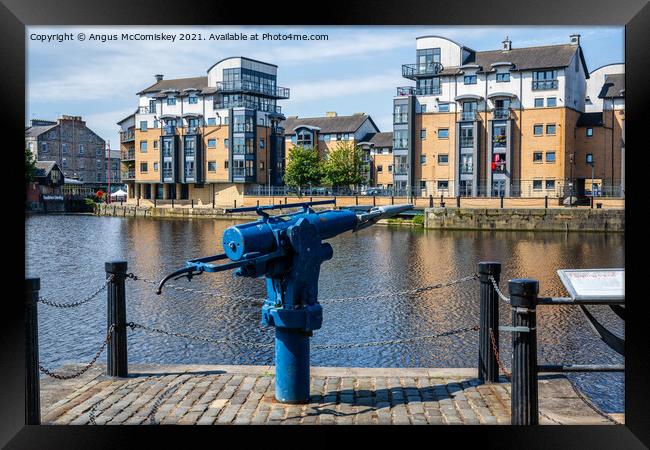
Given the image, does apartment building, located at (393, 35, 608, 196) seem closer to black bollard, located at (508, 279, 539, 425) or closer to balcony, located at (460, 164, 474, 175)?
balcony, located at (460, 164, 474, 175)

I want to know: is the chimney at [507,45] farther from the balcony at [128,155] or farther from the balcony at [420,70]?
the balcony at [128,155]

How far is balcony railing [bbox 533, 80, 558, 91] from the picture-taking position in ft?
180

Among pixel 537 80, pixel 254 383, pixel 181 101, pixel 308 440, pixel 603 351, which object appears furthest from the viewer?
pixel 181 101

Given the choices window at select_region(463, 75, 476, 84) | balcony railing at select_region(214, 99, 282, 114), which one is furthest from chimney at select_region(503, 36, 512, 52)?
balcony railing at select_region(214, 99, 282, 114)

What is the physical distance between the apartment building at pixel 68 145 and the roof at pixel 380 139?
28282mm

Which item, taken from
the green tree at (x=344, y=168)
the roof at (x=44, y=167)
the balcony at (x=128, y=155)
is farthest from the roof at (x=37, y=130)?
the green tree at (x=344, y=168)

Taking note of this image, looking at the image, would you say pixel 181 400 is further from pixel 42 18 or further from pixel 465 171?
pixel 465 171

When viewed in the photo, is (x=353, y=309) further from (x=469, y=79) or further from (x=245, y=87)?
(x=245, y=87)

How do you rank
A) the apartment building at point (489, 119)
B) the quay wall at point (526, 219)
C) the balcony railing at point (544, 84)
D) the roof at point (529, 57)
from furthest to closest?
the apartment building at point (489, 119) < the balcony railing at point (544, 84) < the roof at point (529, 57) < the quay wall at point (526, 219)

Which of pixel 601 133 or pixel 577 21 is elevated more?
pixel 601 133

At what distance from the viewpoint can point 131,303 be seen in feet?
59.6

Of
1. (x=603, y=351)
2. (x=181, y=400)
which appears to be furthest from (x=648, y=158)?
(x=603, y=351)

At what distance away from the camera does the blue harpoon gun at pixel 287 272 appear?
677cm

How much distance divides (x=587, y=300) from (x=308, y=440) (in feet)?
9.51
